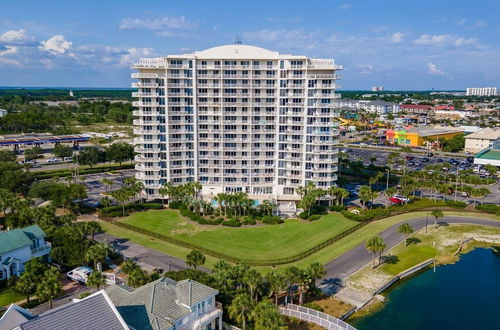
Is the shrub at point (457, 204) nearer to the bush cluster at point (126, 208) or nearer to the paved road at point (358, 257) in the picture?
the paved road at point (358, 257)

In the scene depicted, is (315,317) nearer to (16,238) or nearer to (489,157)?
(16,238)

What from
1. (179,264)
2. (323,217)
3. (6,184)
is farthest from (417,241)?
(6,184)

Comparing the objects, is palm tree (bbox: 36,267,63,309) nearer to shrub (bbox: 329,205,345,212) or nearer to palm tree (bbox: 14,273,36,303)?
palm tree (bbox: 14,273,36,303)

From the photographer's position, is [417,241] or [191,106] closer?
[417,241]

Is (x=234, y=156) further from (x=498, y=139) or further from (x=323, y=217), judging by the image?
(x=498, y=139)

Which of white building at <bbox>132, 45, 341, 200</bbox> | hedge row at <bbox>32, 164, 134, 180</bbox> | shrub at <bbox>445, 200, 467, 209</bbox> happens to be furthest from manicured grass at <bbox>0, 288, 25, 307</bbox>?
shrub at <bbox>445, 200, 467, 209</bbox>

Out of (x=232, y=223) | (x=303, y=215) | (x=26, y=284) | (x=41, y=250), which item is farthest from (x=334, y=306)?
(x=41, y=250)
